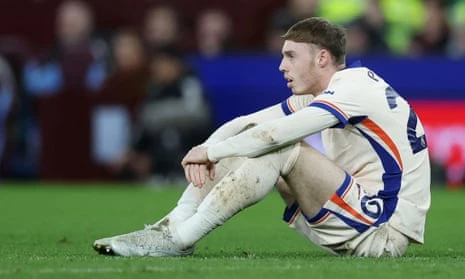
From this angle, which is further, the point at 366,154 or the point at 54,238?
the point at 54,238

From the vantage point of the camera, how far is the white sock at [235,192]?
279 inches

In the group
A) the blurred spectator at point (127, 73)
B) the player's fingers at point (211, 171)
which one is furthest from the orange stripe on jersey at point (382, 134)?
the blurred spectator at point (127, 73)

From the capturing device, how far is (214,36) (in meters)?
17.4

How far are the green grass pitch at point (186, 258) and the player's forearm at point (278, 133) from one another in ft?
1.91

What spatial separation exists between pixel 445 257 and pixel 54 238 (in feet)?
9.30

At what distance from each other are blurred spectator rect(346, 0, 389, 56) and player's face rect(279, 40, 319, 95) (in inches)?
347

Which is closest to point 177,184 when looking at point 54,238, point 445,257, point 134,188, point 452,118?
point 134,188

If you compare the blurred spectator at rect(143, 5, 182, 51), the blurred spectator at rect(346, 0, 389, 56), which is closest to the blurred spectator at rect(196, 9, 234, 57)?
the blurred spectator at rect(143, 5, 182, 51)

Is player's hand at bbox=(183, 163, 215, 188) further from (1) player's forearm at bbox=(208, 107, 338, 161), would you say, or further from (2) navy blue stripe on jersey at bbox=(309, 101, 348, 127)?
(2) navy blue stripe on jersey at bbox=(309, 101, 348, 127)

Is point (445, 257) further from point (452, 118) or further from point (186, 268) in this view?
A: point (452, 118)

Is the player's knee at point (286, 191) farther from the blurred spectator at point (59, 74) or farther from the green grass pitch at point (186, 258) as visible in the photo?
the blurred spectator at point (59, 74)

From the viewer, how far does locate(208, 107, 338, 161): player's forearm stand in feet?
23.1

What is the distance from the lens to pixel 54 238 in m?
9.15

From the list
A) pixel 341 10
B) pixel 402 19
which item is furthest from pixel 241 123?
pixel 402 19
